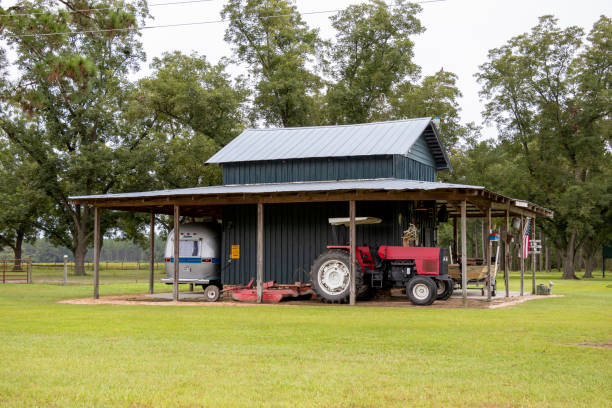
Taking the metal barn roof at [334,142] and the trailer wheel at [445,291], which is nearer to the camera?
the trailer wheel at [445,291]

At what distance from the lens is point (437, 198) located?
17.6 m

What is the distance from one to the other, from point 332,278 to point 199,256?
541 cm

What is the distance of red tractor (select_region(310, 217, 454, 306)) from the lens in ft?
59.5

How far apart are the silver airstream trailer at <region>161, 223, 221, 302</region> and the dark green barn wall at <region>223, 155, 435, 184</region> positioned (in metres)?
2.66

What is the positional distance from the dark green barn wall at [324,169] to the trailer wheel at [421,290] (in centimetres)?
500

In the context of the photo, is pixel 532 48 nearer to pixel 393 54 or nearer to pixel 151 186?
pixel 393 54

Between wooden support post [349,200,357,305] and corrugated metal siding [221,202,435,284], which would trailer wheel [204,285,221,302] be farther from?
wooden support post [349,200,357,305]

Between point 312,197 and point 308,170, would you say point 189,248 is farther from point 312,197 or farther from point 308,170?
point 312,197

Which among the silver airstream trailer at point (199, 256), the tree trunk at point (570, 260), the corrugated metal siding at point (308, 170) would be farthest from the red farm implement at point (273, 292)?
the tree trunk at point (570, 260)

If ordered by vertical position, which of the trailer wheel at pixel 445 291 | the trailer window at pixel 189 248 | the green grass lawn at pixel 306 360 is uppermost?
the trailer window at pixel 189 248

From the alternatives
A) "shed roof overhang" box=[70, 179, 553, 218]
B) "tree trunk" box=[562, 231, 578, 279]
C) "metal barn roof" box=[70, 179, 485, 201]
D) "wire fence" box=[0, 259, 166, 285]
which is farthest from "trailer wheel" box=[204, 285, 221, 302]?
"tree trunk" box=[562, 231, 578, 279]

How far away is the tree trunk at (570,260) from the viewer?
147ft

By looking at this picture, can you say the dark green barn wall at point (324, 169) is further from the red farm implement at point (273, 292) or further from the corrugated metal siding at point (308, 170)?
the red farm implement at point (273, 292)

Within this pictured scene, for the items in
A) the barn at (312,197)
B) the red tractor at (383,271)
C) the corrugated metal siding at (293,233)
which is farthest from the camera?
the corrugated metal siding at (293,233)
